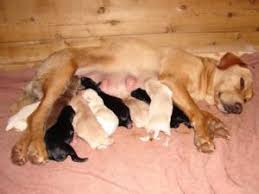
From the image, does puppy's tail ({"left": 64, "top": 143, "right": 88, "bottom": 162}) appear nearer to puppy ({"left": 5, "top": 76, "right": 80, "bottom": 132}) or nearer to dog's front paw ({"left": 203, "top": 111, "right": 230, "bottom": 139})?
puppy ({"left": 5, "top": 76, "right": 80, "bottom": 132})

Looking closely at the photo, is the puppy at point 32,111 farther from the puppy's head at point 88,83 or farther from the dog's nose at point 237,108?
the dog's nose at point 237,108

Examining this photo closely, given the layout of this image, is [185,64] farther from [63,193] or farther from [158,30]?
[63,193]

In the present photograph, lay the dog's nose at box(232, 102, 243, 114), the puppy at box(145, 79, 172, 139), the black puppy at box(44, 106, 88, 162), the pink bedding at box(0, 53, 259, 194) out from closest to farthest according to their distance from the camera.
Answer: the pink bedding at box(0, 53, 259, 194), the black puppy at box(44, 106, 88, 162), the puppy at box(145, 79, 172, 139), the dog's nose at box(232, 102, 243, 114)

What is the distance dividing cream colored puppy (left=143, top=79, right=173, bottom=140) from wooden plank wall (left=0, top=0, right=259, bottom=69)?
1075mm

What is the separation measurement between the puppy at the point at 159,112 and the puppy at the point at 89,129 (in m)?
0.33

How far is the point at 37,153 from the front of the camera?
2834mm

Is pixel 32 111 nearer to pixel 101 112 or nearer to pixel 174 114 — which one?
pixel 101 112

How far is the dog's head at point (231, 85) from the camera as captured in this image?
11.5 feet

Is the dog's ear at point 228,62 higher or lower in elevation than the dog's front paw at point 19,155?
higher

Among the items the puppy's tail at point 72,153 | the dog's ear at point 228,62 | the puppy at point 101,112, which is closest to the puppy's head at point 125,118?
the puppy at point 101,112

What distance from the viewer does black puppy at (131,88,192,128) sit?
3.29 meters

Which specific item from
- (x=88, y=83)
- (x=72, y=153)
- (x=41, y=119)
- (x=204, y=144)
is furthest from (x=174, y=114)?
(x=41, y=119)

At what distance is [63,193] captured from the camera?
103 inches

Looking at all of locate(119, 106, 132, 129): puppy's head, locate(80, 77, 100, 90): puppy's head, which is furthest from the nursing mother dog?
locate(119, 106, 132, 129): puppy's head
